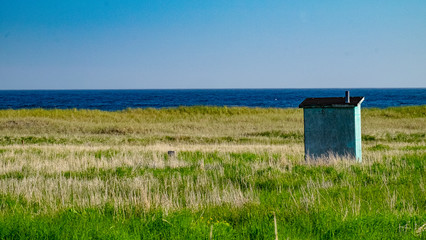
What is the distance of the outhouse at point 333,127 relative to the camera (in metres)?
11.8

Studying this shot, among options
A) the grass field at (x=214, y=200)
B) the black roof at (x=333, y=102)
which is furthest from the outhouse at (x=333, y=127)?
the grass field at (x=214, y=200)

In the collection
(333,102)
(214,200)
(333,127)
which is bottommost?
(214,200)

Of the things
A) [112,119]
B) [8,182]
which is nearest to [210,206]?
[8,182]

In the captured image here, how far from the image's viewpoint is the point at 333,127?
39.8 ft

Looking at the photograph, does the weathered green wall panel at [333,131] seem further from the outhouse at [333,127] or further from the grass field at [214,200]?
the grass field at [214,200]

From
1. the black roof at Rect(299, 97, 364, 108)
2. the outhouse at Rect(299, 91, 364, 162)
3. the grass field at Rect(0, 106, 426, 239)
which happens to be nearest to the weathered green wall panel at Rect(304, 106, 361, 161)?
the outhouse at Rect(299, 91, 364, 162)

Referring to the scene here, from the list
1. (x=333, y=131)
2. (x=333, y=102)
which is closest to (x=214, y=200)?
(x=333, y=131)

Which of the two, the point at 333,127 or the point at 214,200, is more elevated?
the point at 333,127

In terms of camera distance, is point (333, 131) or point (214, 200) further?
point (333, 131)

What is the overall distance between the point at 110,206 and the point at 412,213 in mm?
4349

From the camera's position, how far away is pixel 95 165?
1100 cm

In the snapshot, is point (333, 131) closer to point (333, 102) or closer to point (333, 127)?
point (333, 127)

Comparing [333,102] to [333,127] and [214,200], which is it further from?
[214,200]

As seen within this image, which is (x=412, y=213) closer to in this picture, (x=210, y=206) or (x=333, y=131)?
(x=210, y=206)
